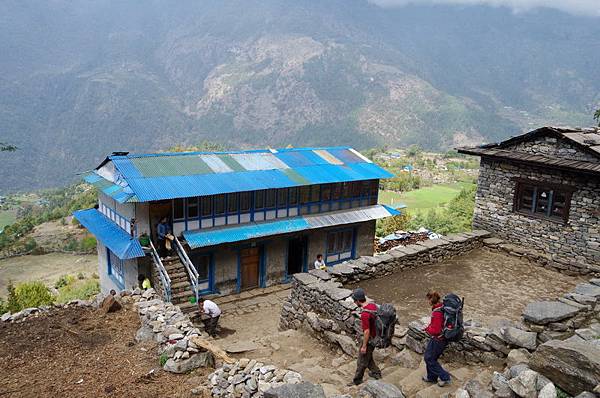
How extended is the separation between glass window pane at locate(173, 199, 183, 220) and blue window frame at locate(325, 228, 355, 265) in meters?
7.45

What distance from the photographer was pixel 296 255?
73.2 feet

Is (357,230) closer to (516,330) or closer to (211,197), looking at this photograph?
(211,197)

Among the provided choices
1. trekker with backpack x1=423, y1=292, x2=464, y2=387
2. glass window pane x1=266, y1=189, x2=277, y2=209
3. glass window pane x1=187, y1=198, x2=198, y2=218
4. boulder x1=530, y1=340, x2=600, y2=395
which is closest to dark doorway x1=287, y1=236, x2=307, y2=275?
glass window pane x1=266, y1=189, x2=277, y2=209

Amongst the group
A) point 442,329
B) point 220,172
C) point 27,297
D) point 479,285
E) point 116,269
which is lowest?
point 27,297

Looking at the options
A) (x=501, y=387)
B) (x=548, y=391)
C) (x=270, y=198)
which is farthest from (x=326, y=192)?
(x=548, y=391)

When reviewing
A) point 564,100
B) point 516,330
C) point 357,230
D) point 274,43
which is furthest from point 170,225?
point 564,100

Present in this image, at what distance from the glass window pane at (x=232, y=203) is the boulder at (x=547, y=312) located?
12655 mm

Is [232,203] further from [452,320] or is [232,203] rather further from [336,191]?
[452,320]

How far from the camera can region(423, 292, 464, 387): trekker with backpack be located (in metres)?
8.22

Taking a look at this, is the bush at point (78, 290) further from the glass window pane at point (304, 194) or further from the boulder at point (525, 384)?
the boulder at point (525, 384)

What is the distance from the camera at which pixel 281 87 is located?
148 meters

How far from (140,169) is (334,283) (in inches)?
384

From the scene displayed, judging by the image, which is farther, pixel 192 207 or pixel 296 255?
pixel 296 255

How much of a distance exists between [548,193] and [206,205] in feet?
42.2
